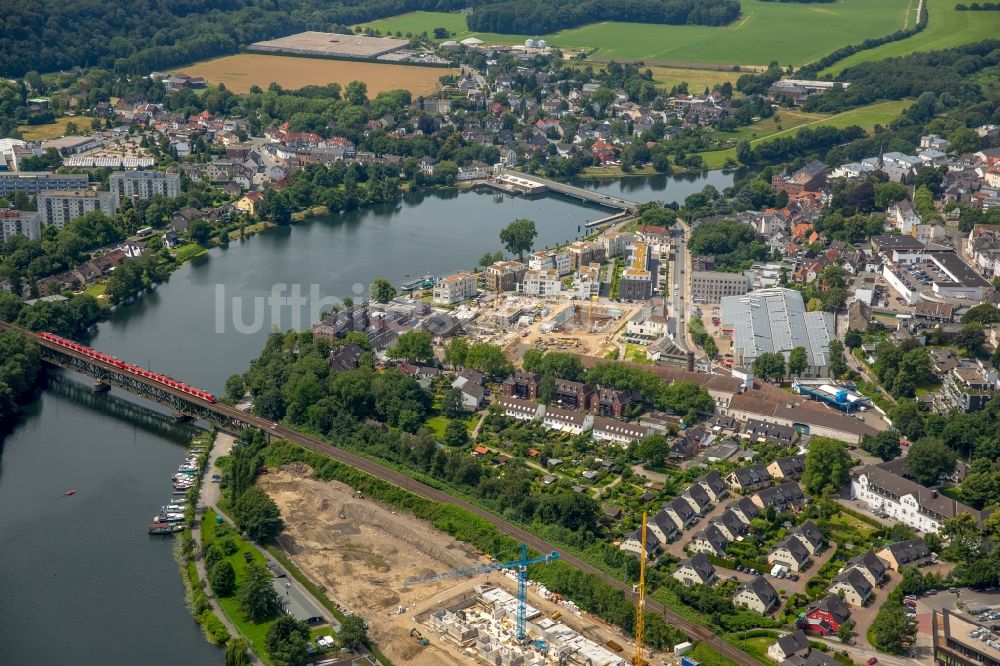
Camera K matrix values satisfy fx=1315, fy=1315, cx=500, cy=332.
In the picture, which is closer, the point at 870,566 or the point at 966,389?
the point at 870,566

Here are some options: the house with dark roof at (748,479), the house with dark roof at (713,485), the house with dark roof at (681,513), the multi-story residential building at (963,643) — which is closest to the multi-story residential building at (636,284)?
the house with dark roof at (748,479)

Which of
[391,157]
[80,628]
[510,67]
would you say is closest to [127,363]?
[80,628]

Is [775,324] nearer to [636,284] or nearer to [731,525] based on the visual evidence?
[636,284]

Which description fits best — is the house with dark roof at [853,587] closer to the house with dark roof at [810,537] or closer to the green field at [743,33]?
the house with dark roof at [810,537]

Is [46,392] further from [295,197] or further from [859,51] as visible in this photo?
[859,51]

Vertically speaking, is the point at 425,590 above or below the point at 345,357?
below

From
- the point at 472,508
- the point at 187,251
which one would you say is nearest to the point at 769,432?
the point at 472,508
